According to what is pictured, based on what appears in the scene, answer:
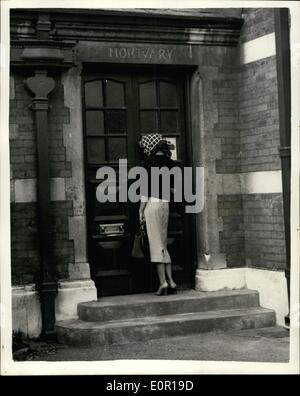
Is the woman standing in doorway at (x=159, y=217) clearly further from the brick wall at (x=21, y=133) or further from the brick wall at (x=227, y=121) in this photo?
the brick wall at (x=21, y=133)

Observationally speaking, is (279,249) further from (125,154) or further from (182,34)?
(182,34)

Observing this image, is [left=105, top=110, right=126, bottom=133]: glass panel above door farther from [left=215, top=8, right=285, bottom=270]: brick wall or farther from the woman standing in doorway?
[left=215, top=8, right=285, bottom=270]: brick wall

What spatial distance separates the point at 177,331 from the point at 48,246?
5.84 feet

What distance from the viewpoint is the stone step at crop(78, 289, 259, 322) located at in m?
6.86

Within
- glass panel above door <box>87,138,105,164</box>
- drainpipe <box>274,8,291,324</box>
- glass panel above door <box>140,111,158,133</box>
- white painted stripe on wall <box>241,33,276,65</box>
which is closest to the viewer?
drainpipe <box>274,8,291,324</box>

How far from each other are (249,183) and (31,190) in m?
2.76

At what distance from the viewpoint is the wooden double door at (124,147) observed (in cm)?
742

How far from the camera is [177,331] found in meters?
6.77

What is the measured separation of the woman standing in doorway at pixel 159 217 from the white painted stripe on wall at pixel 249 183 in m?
0.80

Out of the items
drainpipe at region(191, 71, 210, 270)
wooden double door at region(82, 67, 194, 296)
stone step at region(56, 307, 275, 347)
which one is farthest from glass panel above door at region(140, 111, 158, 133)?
stone step at region(56, 307, 275, 347)

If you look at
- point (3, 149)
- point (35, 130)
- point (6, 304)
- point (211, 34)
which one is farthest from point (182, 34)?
point (6, 304)

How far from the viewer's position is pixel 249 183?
765 cm

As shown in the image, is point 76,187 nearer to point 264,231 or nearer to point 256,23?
point 264,231

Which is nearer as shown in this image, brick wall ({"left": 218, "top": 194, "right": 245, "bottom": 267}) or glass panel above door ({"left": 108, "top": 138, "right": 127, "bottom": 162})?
glass panel above door ({"left": 108, "top": 138, "right": 127, "bottom": 162})
